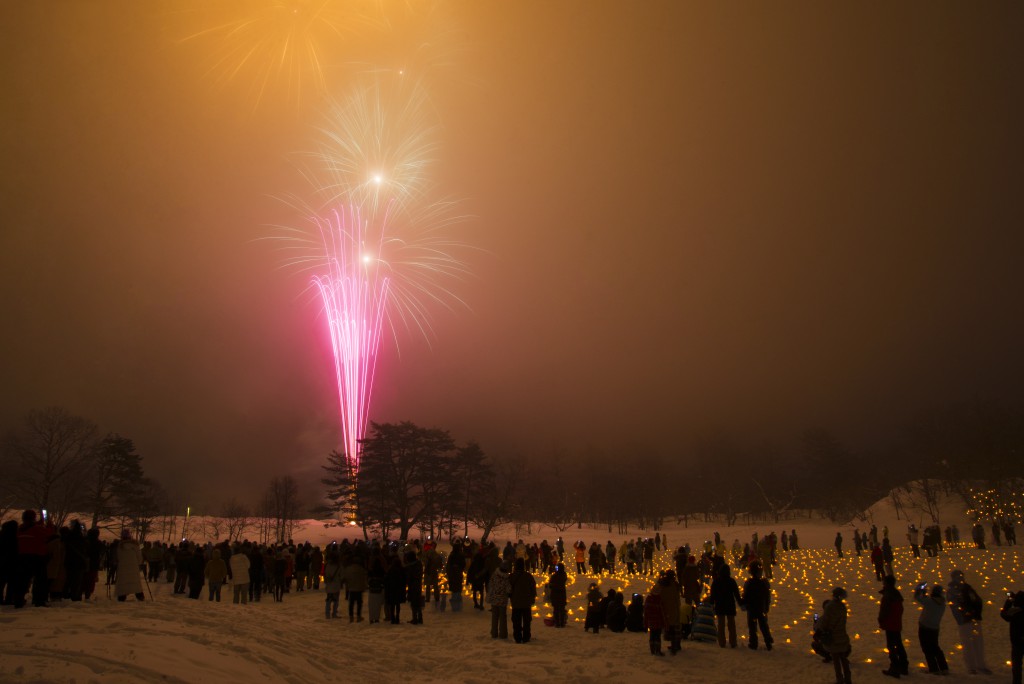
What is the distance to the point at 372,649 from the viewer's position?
11.2 m

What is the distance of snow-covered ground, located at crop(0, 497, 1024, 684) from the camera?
6.34m

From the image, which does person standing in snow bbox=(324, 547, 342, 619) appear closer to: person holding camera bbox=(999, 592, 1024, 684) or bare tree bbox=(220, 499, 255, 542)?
person holding camera bbox=(999, 592, 1024, 684)

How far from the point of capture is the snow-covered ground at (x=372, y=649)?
6336 millimetres

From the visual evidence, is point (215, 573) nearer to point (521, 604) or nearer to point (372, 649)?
point (372, 649)

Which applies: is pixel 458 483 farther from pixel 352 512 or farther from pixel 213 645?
pixel 213 645

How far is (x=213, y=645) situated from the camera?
315 inches

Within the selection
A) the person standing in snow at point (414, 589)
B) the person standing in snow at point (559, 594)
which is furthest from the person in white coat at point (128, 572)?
the person standing in snow at point (559, 594)

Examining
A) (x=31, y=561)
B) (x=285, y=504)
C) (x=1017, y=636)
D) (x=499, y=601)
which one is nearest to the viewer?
(x=1017, y=636)

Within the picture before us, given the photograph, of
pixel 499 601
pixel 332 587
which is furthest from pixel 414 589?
pixel 499 601

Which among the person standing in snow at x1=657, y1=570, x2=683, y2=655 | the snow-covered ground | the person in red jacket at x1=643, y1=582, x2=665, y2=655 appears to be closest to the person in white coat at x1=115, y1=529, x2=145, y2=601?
the snow-covered ground

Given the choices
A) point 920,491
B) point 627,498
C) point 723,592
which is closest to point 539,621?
point 723,592

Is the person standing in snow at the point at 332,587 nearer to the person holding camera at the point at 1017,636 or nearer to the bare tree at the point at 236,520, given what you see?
the person holding camera at the point at 1017,636

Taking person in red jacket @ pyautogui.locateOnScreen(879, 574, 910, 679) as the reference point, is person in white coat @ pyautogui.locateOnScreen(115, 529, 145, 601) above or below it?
above

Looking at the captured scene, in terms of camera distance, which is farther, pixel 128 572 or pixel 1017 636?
pixel 128 572
